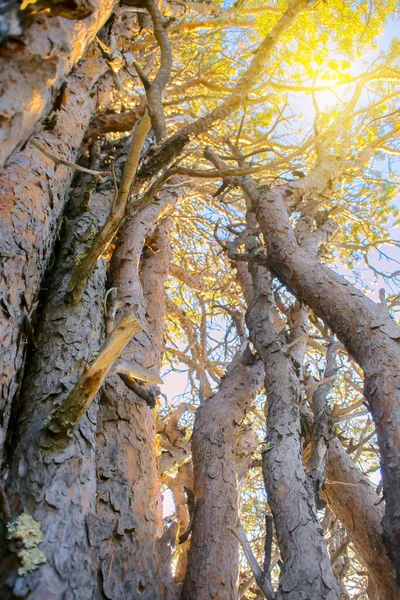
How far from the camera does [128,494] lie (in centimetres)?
182

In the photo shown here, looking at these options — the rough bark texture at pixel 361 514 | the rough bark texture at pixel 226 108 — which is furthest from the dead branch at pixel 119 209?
the rough bark texture at pixel 361 514

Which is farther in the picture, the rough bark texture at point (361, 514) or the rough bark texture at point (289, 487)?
the rough bark texture at point (361, 514)

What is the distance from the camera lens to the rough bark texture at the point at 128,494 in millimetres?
1512

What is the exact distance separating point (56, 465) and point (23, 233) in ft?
3.55

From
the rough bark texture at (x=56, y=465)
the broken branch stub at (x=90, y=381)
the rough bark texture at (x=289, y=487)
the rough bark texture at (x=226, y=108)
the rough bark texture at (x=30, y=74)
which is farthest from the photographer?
the rough bark texture at (x=226, y=108)

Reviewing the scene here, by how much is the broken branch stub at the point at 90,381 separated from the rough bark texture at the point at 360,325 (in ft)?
3.66

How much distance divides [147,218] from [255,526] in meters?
4.22

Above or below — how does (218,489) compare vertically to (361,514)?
below

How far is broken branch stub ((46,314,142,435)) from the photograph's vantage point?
142cm

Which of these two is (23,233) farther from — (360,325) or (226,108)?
(360,325)

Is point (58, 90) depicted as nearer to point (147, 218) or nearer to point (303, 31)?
point (147, 218)

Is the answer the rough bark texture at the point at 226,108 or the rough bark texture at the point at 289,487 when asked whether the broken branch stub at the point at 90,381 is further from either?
the rough bark texture at the point at 226,108

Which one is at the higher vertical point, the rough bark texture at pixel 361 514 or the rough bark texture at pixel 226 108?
the rough bark texture at pixel 226 108

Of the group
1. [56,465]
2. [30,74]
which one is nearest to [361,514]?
[56,465]
